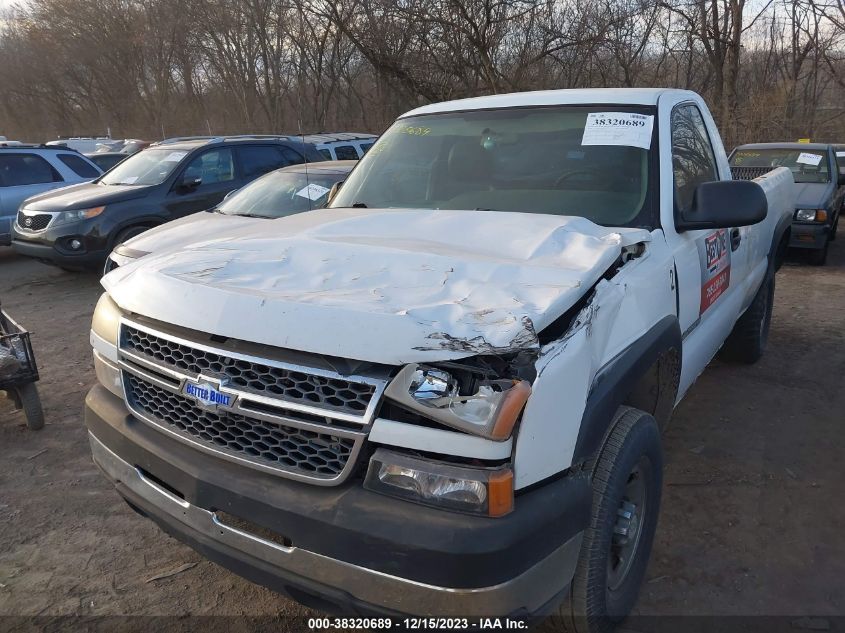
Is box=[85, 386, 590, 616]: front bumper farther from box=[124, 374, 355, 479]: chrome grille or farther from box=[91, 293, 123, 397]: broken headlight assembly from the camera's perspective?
box=[91, 293, 123, 397]: broken headlight assembly

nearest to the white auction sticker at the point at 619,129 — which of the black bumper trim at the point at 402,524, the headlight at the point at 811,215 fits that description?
the black bumper trim at the point at 402,524

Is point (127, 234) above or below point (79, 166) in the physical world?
below

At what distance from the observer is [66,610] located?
2.68 metres

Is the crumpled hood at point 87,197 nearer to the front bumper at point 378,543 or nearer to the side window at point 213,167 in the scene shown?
the side window at point 213,167

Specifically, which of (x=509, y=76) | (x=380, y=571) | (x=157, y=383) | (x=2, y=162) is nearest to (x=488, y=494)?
(x=380, y=571)

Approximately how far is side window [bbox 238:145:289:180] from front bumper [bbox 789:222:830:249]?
738 cm

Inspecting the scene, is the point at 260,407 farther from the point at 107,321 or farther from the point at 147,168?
the point at 147,168

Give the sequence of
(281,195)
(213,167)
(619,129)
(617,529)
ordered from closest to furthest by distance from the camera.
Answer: (617,529) → (619,129) → (281,195) → (213,167)

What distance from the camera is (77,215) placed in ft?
26.6

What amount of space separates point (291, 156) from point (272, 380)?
28.2ft

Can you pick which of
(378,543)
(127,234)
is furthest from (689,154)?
(127,234)

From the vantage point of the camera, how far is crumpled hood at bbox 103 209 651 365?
1.79 metres

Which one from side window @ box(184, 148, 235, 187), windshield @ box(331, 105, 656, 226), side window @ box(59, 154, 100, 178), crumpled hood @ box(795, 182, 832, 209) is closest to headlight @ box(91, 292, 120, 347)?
windshield @ box(331, 105, 656, 226)

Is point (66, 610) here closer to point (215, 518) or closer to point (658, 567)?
point (215, 518)
